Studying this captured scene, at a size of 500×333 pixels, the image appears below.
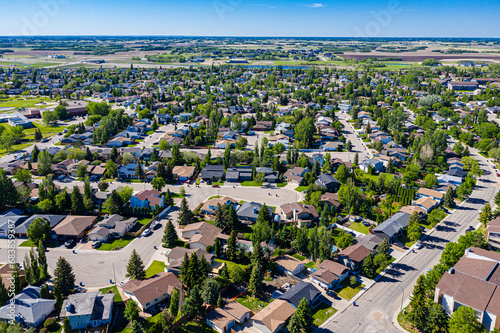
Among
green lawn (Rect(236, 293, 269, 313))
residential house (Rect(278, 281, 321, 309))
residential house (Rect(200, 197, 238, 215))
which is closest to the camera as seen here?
residential house (Rect(278, 281, 321, 309))

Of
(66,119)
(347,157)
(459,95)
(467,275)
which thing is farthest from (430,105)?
(66,119)

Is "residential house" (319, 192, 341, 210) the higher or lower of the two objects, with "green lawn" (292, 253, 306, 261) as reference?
higher

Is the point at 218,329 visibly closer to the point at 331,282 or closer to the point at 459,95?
the point at 331,282

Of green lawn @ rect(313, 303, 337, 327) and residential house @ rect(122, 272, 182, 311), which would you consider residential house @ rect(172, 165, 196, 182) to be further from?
green lawn @ rect(313, 303, 337, 327)

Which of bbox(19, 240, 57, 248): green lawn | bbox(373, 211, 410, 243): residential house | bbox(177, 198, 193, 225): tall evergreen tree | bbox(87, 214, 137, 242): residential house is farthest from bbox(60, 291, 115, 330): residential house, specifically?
bbox(373, 211, 410, 243): residential house

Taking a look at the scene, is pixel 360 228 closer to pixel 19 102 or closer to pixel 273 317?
pixel 273 317

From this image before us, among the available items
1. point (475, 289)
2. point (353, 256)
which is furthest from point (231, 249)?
point (475, 289)

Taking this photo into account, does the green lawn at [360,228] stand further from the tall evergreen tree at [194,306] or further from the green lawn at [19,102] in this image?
the green lawn at [19,102]

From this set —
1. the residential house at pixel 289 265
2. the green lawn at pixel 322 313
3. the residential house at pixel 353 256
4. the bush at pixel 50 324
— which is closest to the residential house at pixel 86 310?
the bush at pixel 50 324
